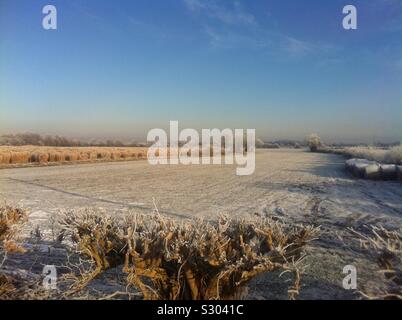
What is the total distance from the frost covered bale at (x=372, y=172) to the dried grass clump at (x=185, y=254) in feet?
43.5

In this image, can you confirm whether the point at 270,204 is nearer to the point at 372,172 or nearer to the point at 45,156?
the point at 372,172

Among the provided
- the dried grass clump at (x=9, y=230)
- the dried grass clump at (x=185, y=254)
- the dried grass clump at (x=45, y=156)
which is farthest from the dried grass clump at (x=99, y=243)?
the dried grass clump at (x=45, y=156)

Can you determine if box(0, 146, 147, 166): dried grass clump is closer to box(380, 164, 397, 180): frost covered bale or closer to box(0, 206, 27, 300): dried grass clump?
box(0, 206, 27, 300): dried grass clump

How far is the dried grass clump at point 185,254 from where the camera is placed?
3.33m

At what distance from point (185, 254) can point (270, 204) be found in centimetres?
648

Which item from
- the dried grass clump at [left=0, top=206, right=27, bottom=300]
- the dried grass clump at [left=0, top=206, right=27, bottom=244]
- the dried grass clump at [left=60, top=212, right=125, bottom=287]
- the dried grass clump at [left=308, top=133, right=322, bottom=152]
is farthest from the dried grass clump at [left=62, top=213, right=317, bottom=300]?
the dried grass clump at [left=308, top=133, right=322, bottom=152]

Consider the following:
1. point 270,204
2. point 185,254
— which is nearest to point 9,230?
point 185,254

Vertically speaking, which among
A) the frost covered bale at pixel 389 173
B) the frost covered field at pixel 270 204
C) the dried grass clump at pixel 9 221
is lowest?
the frost covered field at pixel 270 204

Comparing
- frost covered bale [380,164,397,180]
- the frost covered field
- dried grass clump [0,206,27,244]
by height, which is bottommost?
the frost covered field

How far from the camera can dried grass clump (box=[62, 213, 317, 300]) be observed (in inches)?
131

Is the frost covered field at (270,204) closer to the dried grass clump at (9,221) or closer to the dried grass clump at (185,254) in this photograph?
the dried grass clump at (9,221)

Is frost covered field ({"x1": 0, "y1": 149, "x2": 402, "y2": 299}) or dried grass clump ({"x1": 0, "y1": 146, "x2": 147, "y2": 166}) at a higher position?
dried grass clump ({"x1": 0, "y1": 146, "x2": 147, "y2": 166})

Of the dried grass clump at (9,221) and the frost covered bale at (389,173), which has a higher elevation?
the dried grass clump at (9,221)

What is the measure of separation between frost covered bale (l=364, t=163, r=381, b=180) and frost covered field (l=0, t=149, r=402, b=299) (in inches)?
37.4
